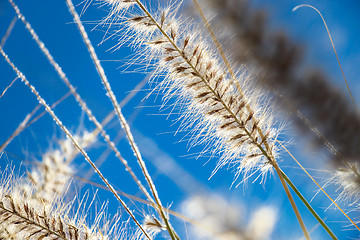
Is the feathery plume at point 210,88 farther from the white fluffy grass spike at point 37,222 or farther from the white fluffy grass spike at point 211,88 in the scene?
the white fluffy grass spike at point 37,222

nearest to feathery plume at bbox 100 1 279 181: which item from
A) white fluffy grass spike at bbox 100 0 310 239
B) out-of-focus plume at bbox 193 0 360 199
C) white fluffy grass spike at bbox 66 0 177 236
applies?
white fluffy grass spike at bbox 100 0 310 239

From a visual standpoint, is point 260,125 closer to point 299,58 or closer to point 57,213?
point 299,58

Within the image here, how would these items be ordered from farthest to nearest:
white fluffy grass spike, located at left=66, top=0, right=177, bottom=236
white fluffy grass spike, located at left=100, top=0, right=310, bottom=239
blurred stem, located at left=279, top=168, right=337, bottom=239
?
white fluffy grass spike, located at left=100, top=0, right=310, bottom=239, blurred stem, located at left=279, top=168, right=337, bottom=239, white fluffy grass spike, located at left=66, top=0, right=177, bottom=236

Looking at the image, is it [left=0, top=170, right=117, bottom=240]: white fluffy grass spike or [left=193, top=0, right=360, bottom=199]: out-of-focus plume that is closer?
[left=193, top=0, right=360, bottom=199]: out-of-focus plume

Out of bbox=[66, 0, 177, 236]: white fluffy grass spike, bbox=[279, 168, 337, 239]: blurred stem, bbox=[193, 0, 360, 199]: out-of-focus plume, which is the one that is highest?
bbox=[193, 0, 360, 199]: out-of-focus plume

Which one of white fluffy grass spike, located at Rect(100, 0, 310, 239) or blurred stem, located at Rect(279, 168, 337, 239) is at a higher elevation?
white fluffy grass spike, located at Rect(100, 0, 310, 239)

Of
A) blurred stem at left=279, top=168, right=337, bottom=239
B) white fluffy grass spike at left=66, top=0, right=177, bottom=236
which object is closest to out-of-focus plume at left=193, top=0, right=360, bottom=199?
blurred stem at left=279, top=168, right=337, bottom=239

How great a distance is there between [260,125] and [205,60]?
0.27 m

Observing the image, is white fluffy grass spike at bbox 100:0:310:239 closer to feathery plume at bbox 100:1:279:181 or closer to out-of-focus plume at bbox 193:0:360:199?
feathery plume at bbox 100:1:279:181

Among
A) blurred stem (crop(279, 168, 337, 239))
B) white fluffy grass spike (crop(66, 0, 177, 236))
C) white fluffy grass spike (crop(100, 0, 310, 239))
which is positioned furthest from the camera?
white fluffy grass spike (crop(100, 0, 310, 239))

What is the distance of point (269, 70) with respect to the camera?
684mm

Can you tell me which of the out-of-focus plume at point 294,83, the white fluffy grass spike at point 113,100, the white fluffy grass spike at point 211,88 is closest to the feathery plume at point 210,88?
the white fluffy grass spike at point 211,88

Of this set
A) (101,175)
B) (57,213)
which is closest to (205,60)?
(101,175)

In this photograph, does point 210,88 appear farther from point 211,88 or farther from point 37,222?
point 37,222
